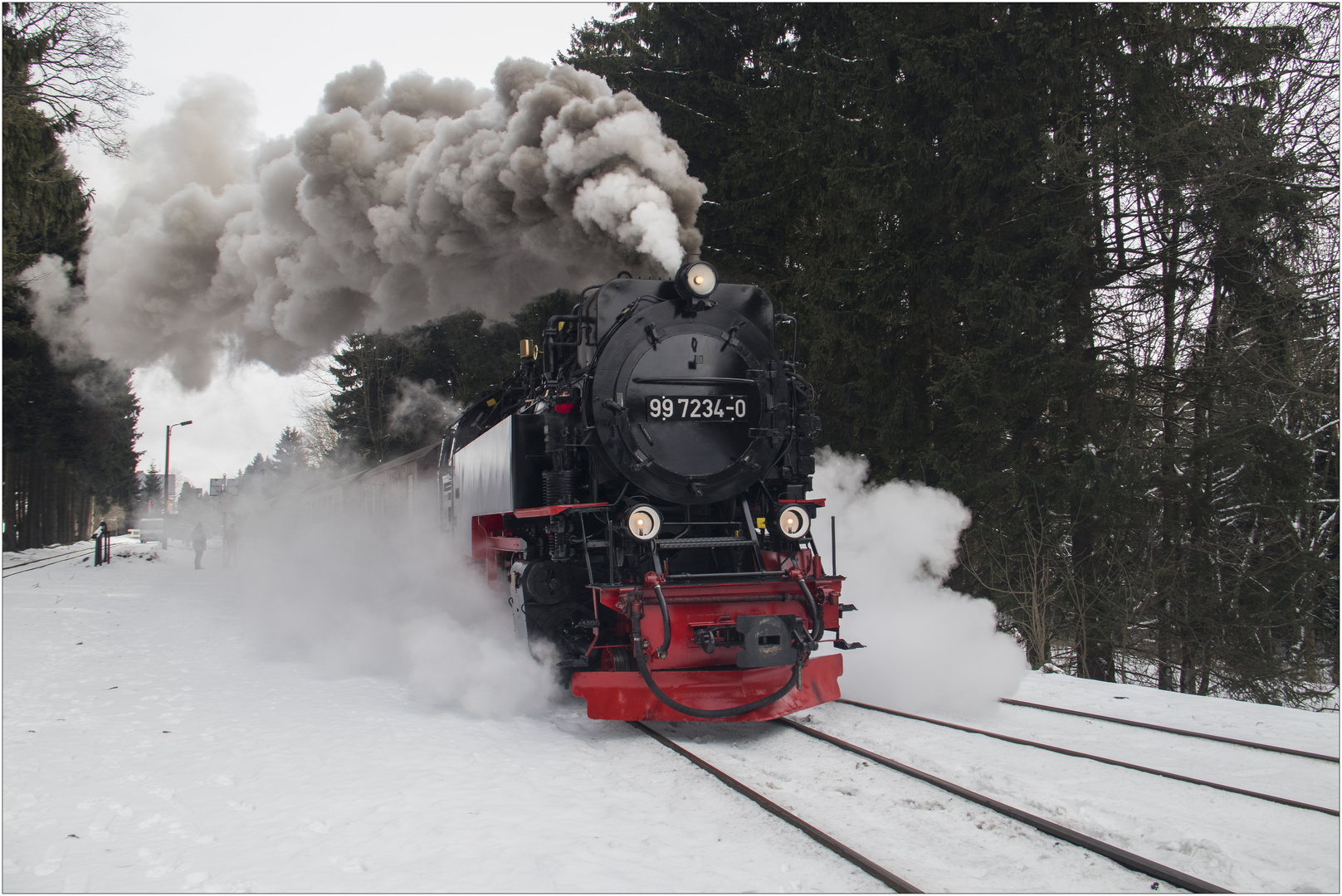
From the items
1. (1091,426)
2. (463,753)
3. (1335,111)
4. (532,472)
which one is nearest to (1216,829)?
(463,753)

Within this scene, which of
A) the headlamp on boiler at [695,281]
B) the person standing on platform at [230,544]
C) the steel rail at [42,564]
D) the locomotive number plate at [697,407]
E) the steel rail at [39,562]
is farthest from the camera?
the person standing on platform at [230,544]

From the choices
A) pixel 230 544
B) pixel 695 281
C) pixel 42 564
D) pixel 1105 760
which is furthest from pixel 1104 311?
pixel 42 564

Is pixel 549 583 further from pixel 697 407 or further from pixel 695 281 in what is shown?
pixel 695 281

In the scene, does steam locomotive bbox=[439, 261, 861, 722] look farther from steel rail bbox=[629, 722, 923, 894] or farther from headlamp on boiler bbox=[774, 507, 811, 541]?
steel rail bbox=[629, 722, 923, 894]

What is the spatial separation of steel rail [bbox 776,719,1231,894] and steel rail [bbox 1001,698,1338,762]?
2022 millimetres

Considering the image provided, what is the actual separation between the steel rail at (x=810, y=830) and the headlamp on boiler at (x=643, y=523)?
4.34ft

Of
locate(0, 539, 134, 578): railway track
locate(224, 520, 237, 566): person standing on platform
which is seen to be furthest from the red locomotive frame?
locate(224, 520, 237, 566): person standing on platform

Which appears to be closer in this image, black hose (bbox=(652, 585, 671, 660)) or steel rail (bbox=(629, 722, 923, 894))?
steel rail (bbox=(629, 722, 923, 894))

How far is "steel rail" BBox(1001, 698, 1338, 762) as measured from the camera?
4895 millimetres

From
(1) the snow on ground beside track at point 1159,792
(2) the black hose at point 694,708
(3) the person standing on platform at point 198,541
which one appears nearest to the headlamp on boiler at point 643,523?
(2) the black hose at point 694,708

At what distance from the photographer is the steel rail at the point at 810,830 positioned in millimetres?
3207

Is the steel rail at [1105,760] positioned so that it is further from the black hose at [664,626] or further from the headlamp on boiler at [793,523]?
the black hose at [664,626]

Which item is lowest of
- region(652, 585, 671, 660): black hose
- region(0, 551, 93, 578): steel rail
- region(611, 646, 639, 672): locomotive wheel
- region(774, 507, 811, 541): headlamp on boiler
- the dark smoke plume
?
region(0, 551, 93, 578): steel rail

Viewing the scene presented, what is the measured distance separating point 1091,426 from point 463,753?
8.70 meters
